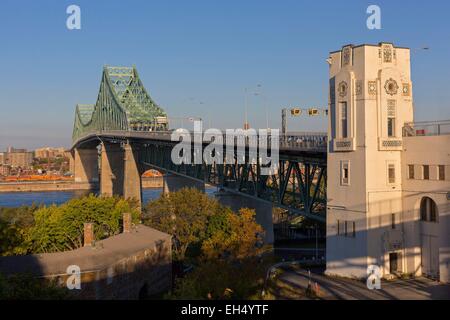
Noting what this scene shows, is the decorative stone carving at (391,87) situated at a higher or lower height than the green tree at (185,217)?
higher

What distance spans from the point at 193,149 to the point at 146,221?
38.4 feet

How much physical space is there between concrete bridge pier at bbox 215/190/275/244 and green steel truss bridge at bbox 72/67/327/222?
1.72m

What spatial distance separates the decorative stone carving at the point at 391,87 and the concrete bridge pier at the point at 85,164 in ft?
435

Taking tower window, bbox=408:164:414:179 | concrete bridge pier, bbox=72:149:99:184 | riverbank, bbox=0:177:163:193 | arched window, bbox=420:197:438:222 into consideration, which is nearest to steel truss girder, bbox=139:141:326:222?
tower window, bbox=408:164:414:179

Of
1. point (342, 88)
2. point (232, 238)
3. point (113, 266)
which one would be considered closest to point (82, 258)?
point (113, 266)

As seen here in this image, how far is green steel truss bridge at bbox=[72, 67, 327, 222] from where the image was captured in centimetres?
3362

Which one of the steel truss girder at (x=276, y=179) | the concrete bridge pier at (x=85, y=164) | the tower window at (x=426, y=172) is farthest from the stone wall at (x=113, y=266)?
the concrete bridge pier at (x=85, y=164)

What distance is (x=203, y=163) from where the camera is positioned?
177 feet

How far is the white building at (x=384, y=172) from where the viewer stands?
2525 cm

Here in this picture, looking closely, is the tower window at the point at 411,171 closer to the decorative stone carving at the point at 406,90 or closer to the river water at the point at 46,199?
the decorative stone carving at the point at 406,90

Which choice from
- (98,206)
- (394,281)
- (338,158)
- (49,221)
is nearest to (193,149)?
(98,206)

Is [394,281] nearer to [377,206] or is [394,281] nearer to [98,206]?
[377,206]

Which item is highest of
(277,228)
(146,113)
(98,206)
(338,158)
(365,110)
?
(146,113)

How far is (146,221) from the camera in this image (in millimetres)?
48594
